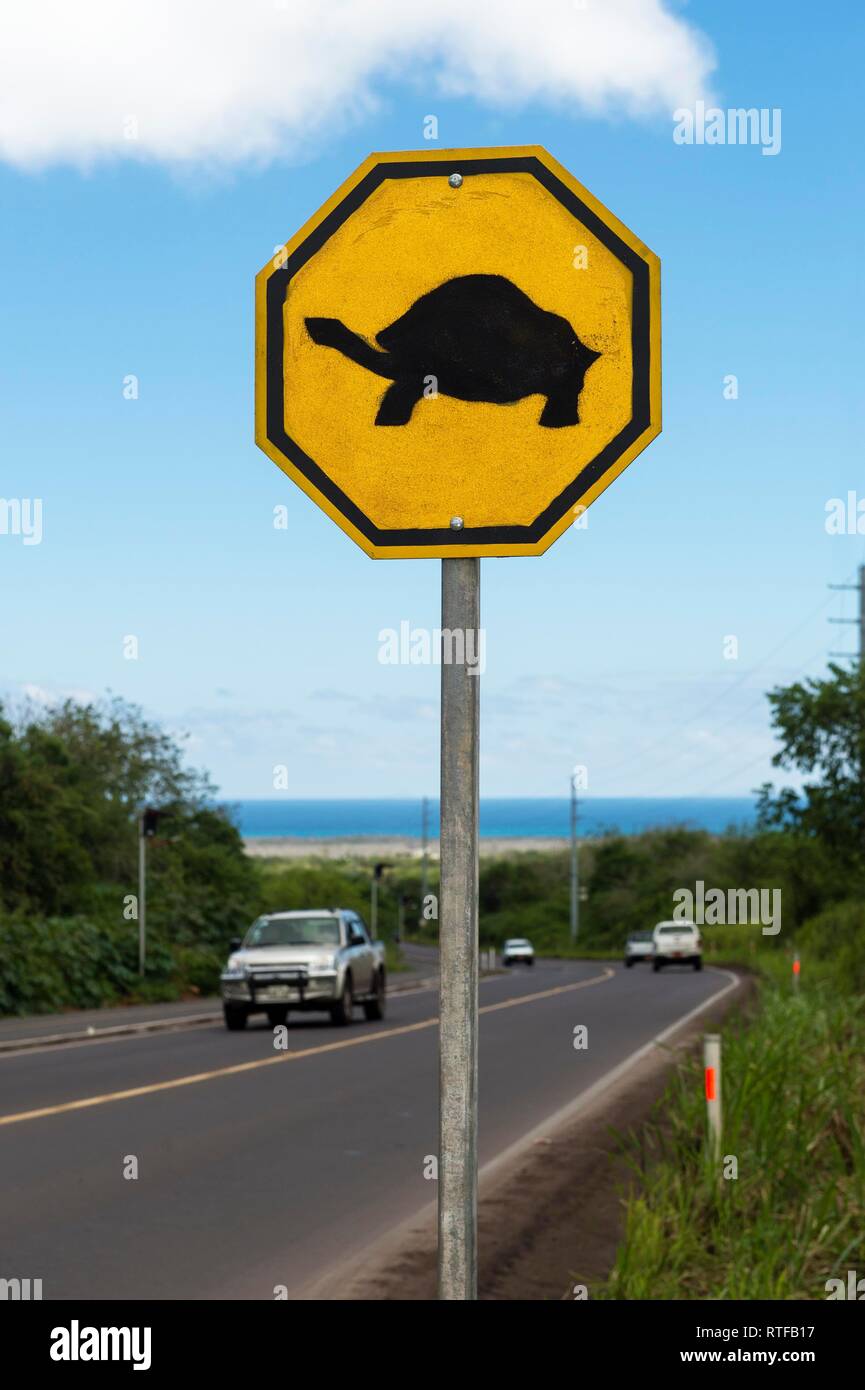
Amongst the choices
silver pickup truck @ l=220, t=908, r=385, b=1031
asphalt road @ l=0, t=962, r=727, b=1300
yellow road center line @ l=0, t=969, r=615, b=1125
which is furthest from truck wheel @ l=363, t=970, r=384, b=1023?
asphalt road @ l=0, t=962, r=727, b=1300

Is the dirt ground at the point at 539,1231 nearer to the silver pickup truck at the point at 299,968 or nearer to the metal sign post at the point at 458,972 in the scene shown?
the metal sign post at the point at 458,972

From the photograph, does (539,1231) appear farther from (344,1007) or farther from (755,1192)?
(344,1007)

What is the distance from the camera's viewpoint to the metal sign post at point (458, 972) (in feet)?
8.02

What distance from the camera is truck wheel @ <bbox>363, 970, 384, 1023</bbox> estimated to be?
27.0 meters

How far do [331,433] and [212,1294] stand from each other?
5347mm

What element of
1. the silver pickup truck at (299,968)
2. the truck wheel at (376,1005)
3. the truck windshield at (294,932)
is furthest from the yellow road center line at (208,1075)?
the truck windshield at (294,932)

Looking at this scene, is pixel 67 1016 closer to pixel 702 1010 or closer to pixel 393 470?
pixel 702 1010

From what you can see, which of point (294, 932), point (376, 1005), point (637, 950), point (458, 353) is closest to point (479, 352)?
point (458, 353)

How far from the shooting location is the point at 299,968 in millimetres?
24094

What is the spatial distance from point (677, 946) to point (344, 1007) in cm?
3820

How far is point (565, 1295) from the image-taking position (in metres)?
7.07

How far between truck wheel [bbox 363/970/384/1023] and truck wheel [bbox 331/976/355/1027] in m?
1.21

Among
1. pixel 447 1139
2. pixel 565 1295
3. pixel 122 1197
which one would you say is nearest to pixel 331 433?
pixel 447 1139

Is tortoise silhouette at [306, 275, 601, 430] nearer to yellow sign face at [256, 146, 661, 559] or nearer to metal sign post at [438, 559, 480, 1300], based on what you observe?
yellow sign face at [256, 146, 661, 559]
